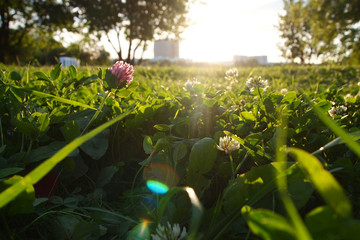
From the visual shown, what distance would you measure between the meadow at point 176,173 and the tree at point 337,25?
23713mm

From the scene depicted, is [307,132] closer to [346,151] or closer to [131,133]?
[346,151]

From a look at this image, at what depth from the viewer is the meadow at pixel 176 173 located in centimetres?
48

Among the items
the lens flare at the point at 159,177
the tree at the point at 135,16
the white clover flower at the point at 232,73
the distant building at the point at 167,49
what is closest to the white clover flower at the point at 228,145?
the lens flare at the point at 159,177

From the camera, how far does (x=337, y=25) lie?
22000 mm

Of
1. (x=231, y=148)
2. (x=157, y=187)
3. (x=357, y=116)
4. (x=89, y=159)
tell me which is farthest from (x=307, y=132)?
(x=89, y=159)

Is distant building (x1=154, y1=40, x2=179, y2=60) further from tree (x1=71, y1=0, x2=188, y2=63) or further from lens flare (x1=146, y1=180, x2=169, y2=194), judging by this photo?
lens flare (x1=146, y1=180, x2=169, y2=194)

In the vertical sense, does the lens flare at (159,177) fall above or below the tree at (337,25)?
below

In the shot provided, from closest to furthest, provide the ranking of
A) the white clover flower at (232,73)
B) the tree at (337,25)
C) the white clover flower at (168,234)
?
1. the white clover flower at (168,234)
2. the white clover flower at (232,73)
3. the tree at (337,25)

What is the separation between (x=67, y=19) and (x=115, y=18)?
4.00 m

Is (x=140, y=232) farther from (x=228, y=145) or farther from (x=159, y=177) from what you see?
(x=228, y=145)

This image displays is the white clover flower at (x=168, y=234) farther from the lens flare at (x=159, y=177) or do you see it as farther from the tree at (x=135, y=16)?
the tree at (x=135, y=16)

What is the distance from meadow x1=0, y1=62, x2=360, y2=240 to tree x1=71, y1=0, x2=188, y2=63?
896 inches

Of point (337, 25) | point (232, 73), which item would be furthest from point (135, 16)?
point (232, 73)

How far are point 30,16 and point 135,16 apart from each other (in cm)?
914
